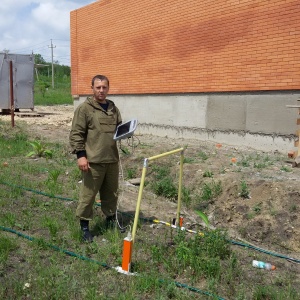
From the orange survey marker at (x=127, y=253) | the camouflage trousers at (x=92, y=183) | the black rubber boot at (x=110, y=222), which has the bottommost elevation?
the black rubber boot at (x=110, y=222)

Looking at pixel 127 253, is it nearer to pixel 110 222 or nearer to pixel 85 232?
pixel 85 232

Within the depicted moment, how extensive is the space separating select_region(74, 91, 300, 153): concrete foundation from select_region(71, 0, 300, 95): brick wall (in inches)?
10.4

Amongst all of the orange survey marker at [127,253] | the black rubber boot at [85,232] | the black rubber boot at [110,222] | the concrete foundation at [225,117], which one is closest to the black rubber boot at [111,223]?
the black rubber boot at [110,222]

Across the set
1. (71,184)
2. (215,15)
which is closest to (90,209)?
(71,184)

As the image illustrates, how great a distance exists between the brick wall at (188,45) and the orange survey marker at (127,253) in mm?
6175

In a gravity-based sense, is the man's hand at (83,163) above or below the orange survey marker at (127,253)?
above

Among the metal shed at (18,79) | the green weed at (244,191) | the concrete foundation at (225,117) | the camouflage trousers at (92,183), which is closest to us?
the camouflage trousers at (92,183)

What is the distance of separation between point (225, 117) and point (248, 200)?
4431 mm

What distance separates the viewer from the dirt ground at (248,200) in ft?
16.8

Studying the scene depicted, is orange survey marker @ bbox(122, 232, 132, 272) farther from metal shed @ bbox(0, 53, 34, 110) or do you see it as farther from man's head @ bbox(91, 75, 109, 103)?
metal shed @ bbox(0, 53, 34, 110)

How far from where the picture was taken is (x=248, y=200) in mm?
5785

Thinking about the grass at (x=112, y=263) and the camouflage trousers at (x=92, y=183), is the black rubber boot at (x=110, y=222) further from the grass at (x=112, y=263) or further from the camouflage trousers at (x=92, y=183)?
the camouflage trousers at (x=92, y=183)

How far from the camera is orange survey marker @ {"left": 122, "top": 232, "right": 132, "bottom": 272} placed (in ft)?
11.9

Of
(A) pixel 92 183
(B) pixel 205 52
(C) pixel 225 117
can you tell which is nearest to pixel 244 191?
(A) pixel 92 183
